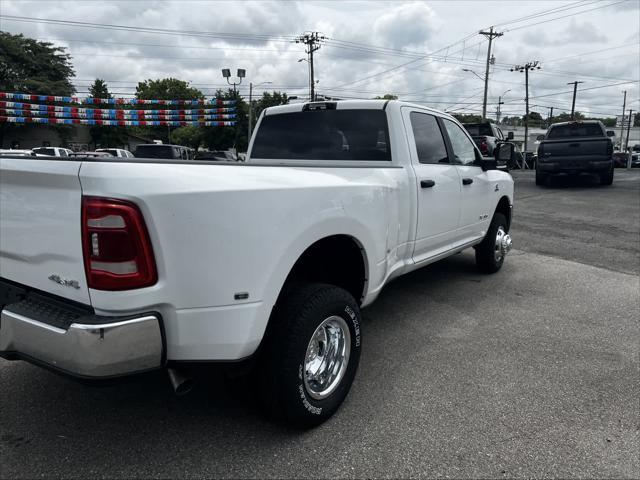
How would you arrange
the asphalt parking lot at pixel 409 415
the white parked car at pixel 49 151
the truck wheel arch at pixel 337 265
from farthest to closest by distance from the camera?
the white parked car at pixel 49 151 → the truck wheel arch at pixel 337 265 → the asphalt parking lot at pixel 409 415

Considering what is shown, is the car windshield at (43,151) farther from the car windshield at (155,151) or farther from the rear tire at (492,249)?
the rear tire at (492,249)

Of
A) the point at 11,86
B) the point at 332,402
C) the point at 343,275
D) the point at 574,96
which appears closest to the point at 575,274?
the point at 343,275

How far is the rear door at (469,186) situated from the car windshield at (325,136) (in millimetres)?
1027

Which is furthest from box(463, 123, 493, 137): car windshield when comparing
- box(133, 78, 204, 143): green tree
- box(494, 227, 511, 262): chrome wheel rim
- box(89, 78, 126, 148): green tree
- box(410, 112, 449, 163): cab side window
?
box(133, 78, 204, 143): green tree

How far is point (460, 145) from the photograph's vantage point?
491 cm

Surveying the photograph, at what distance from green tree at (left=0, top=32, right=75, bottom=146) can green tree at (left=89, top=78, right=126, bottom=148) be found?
6.05m

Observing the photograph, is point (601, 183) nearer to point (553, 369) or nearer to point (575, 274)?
point (575, 274)

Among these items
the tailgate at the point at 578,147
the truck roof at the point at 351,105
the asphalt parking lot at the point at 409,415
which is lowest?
the asphalt parking lot at the point at 409,415

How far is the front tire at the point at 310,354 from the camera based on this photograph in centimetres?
238

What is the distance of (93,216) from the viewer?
1.85 m

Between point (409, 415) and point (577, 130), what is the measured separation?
15.4 metres

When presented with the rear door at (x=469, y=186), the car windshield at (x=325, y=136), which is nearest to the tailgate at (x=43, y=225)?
the car windshield at (x=325, y=136)

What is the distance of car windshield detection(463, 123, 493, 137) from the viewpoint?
53.7ft

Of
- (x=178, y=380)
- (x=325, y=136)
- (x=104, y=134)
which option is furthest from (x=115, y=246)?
(x=104, y=134)
